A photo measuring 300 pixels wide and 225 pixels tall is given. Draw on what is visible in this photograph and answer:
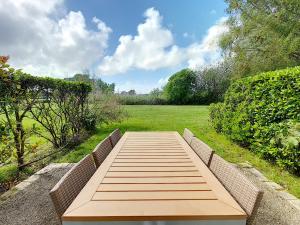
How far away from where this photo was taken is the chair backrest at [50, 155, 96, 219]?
1.63m

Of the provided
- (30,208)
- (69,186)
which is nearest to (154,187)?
(69,186)

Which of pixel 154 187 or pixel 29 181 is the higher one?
pixel 154 187

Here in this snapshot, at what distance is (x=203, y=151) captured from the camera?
3.04 m

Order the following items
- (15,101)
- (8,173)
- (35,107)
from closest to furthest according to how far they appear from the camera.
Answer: (8,173) < (15,101) < (35,107)

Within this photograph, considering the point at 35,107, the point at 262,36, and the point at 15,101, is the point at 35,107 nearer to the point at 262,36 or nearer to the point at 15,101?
the point at 15,101

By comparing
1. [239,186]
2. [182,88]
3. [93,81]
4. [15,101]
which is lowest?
[239,186]

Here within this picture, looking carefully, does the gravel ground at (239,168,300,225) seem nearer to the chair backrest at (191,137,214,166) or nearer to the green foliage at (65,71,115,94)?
the chair backrest at (191,137,214,166)

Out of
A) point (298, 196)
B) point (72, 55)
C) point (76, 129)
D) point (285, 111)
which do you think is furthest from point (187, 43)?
point (298, 196)

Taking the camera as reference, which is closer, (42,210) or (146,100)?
(42,210)

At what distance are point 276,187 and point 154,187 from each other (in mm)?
3121

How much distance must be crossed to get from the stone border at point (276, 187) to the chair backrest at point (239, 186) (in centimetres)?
180

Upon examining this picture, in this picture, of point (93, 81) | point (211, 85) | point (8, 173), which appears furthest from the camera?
point (211, 85)

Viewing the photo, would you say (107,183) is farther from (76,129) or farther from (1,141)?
(76,129)

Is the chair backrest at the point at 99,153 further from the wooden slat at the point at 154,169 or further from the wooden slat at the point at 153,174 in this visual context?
the wooden slat at the point at 153,174
